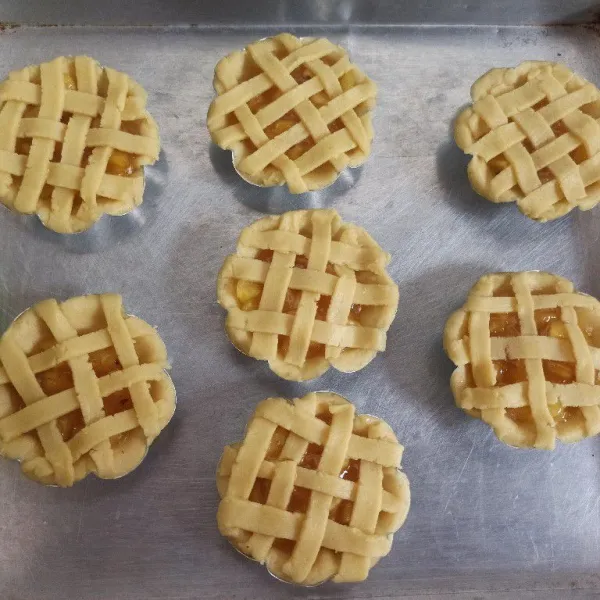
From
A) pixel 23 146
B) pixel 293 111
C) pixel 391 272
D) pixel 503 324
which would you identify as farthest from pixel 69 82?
pixel 503 324

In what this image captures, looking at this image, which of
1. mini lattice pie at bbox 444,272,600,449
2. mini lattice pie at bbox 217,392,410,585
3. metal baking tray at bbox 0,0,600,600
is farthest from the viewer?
metal baking tray at bbox 0,0,600,600

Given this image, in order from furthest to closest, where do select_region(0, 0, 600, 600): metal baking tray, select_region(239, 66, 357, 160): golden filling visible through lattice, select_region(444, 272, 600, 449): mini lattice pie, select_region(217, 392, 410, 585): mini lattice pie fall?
select_region(239, 66, 357, 160): golden filling visible through lattice
select_region(0, 0, 600, 600): metal baking tray
select_region(444, 272, 600, 449): mini lattice pie
select_region(217, 392, 410, 585): mini lattice pie

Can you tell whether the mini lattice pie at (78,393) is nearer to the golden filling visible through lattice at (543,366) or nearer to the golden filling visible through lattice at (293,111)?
the golden filling visible through lattice at (293,111)

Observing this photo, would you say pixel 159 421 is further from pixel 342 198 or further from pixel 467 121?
pixel 467 121

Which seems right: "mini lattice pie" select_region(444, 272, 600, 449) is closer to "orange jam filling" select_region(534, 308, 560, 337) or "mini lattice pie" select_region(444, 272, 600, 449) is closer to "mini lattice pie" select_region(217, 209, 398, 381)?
"orange jam filling" select_region(534, 308, 560, 337)

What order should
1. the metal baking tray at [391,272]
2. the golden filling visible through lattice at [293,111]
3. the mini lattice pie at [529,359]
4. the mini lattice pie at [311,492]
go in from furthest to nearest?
the golden filling visible through lattice at [293,111] < the metal baking tray at [391,272] < the mini lattice pie at [529,359] < the mini lattice pie at [311,492]

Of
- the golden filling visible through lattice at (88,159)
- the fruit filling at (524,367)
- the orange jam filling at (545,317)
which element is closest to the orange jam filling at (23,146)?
the golden filling visible through lattice at (88,159)

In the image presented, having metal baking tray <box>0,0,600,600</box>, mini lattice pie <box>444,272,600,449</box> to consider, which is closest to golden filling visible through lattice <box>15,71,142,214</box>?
metal baking tray <box>0,0,600,600</box>
